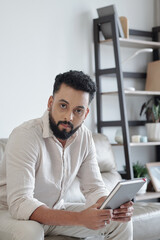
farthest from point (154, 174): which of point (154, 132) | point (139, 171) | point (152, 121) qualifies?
point (152, 121)

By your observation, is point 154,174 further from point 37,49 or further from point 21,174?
point 21,174

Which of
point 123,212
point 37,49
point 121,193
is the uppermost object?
point 37,49

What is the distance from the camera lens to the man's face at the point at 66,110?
78.7 inches

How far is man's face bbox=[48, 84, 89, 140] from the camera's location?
1998mm

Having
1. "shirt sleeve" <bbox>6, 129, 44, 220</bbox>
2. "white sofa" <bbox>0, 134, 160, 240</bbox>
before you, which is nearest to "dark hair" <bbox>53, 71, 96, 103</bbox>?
"shirt sleeve" <bbox>6, 129, 44, 220</bbox>

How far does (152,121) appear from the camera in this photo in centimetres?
379

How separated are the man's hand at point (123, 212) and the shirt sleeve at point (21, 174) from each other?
1.06 feet

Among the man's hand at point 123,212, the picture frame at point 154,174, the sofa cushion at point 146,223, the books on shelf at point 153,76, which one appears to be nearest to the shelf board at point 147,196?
the picture frame at point 154,174

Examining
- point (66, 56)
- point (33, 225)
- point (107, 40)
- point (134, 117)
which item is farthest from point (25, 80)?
point (33, 225)

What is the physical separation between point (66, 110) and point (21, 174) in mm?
362

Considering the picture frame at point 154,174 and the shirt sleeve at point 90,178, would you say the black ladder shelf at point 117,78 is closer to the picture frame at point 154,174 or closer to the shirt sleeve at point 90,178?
the picture frame at point 154,174

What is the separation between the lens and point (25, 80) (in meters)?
3.16

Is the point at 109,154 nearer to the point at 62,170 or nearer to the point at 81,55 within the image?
the point at 81,55

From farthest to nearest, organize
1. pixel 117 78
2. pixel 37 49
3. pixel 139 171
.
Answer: pixel 139 171, pixel 117 78, pixel 37 49
